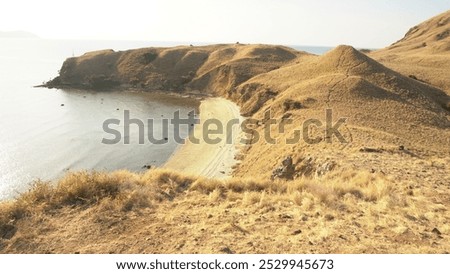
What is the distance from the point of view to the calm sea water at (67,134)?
1388 inches

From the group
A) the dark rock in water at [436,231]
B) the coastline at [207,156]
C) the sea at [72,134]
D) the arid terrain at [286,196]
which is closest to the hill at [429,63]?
the arid terrain at [286,196]

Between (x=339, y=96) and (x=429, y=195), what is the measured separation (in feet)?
95.0

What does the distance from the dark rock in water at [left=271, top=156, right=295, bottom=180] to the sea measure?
52.6ft

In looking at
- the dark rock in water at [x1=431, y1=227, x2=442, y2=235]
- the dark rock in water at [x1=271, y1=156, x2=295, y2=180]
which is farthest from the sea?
the dark rock in water at [x1=431, y1=227, x2=442, y2=235]

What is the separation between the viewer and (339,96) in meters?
41.0

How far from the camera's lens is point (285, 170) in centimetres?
2359

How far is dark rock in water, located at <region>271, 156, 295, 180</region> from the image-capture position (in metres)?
23.3

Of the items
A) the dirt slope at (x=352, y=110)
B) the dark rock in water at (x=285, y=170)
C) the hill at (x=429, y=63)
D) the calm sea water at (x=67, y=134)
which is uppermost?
the hill at (x=429, y=63)

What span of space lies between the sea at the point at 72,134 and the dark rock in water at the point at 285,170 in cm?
1603

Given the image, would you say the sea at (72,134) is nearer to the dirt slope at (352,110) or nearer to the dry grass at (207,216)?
the dirt slope at (352,110)

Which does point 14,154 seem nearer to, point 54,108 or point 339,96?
point 54,108

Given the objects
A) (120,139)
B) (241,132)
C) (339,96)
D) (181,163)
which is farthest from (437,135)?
(120,139)

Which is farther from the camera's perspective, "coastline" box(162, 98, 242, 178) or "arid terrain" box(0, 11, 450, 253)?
"coastline" box(162, 98, 242, 178)

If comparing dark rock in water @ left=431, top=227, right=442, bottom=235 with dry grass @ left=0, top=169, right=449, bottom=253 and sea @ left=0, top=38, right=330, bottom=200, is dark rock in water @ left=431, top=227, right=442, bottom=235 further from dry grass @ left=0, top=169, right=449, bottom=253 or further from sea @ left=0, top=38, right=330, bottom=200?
sea @ left=0, top=38, right=330, bottom=200
